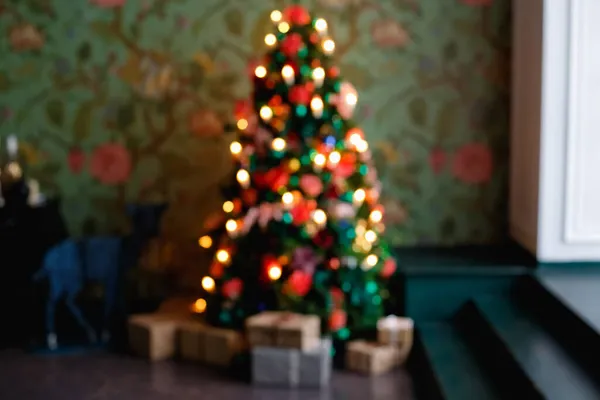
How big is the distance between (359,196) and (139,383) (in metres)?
1.35

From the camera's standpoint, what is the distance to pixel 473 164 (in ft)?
15.8

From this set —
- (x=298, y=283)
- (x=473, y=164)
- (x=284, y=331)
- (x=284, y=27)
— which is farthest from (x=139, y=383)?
(x=473, y=164)

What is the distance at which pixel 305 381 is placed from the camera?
3828mm

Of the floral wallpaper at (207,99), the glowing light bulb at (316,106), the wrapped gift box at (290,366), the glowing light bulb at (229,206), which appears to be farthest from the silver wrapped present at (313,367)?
the floral wallpaper at (207,99)

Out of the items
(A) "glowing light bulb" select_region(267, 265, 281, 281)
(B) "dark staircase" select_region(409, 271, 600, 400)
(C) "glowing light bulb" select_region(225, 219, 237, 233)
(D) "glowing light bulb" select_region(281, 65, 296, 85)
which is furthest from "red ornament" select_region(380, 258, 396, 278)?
(D) "glowing light bulb" select_region(281, 65, 296, 85)

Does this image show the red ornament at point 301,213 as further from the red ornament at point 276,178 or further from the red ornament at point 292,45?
the red ornament at point 292,45

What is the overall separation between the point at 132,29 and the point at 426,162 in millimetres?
1783

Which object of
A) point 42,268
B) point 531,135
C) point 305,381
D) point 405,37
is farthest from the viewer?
Result: point 405,37

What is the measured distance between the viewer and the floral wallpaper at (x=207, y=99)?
4715 millimetres

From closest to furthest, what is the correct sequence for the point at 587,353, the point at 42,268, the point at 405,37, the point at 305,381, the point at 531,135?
1. the point at 587,353
2. the point at 305,381
3. the point at 42,268
4. the point at 531,135
5. the point at 405,37

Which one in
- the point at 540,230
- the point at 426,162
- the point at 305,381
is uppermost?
the point at 426,162

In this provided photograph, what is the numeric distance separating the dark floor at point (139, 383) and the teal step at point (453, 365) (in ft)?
0.63

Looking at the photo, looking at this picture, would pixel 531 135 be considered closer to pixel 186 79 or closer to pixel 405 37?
pixel 405 37

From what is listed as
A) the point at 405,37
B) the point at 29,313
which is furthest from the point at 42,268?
the point at 405,37
